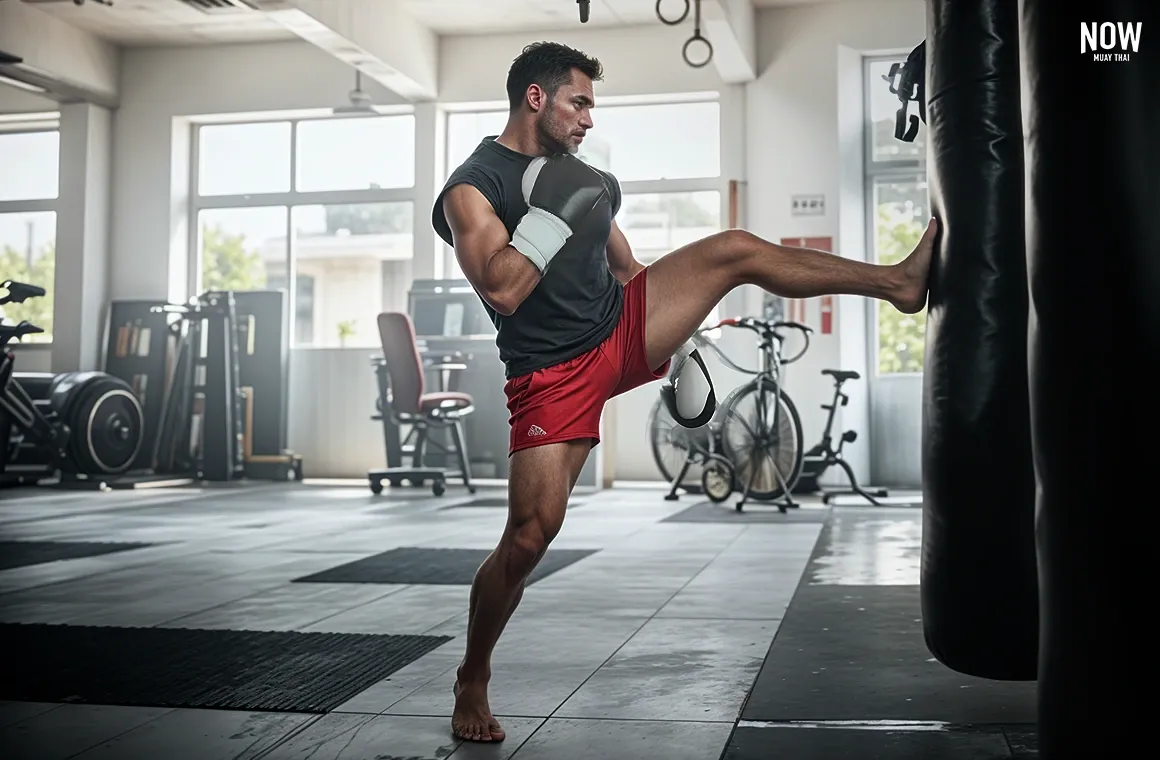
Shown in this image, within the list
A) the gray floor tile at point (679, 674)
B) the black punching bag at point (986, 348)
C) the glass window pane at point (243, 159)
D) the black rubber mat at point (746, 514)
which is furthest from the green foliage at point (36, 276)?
the black punching bag at point (986, 348)

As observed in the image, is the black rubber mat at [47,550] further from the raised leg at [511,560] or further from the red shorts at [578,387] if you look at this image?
the red shorts at [578,387]

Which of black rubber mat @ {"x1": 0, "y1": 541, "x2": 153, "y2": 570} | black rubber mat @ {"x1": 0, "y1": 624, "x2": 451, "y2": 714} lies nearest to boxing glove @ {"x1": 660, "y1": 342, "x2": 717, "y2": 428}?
black rubber mat @ {"x1": 0, "y1": 624, "x2": 451, "y2": 714}

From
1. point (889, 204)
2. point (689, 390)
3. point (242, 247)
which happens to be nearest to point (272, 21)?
point (242, 247)

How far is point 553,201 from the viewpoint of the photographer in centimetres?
214

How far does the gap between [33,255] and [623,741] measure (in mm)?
10711

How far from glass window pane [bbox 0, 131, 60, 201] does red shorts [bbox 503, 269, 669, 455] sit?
10405 mm

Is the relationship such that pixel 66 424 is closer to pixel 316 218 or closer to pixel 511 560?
pixel 316 218

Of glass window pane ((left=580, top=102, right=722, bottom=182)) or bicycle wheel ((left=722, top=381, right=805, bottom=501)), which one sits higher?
glass window pane ((left=580, top=102, right=722, bottom=182))

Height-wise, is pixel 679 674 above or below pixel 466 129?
below

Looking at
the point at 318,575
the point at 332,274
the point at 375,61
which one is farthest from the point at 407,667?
the point at 332,274

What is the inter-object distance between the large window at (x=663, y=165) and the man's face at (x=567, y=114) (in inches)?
303

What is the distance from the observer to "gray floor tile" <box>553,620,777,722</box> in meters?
2.29

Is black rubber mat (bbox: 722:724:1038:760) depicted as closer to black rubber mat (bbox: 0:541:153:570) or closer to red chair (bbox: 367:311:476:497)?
black rubber mat (bbox: 0:541:153:570)

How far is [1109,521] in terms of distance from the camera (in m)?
1.35
